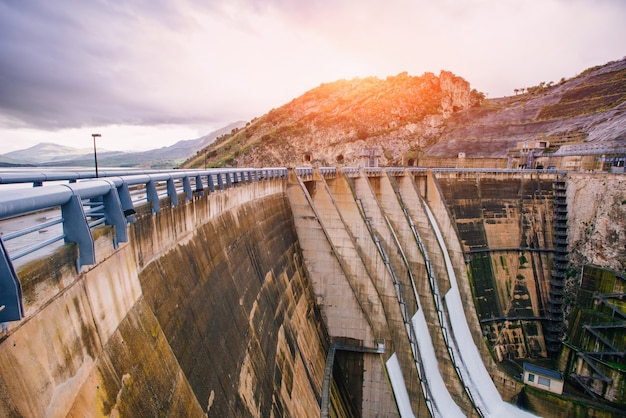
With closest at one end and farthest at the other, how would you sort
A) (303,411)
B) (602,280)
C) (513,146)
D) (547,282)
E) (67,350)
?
(67,350) < (303,411) < (602,280) < (547,282) < (513,146)

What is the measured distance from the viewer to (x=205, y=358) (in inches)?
246

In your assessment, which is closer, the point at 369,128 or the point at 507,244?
the point at 507,244

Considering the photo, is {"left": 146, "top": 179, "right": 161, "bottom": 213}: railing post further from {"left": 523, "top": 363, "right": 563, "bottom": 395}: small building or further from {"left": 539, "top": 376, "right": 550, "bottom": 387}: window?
{"left": 539, "top": 376, "right": 550, "bottom": 387}: window

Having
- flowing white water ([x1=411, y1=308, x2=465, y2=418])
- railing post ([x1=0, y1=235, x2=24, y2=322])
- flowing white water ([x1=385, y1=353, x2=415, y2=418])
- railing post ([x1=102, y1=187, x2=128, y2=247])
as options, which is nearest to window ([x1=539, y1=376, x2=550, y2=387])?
flowing white water ([x1=411, y1=308, x2=465, y2=418])

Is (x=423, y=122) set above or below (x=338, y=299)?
above

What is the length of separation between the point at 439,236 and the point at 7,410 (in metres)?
26.2

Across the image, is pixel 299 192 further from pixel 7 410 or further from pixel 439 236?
pixel 439 236

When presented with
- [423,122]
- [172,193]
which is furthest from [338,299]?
[423,122]

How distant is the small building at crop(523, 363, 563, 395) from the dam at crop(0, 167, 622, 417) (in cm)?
62

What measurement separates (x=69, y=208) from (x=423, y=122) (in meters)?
67.8

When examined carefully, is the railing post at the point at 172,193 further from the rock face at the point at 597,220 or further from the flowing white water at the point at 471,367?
the rock face at the point at 597,220

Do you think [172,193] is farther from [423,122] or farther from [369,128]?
[423,122]

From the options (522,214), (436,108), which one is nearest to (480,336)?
(522,214)

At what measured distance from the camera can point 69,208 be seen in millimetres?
3199
